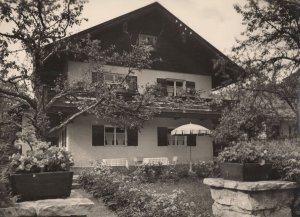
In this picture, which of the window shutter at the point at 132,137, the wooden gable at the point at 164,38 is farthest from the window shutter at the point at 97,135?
the wooden gable at the point at 164,38

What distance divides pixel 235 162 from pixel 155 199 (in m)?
2.17

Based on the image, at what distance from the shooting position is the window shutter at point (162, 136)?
21.9 metres

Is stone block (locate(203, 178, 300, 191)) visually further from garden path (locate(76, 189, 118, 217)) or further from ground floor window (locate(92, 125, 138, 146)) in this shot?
ground floor window (locate(92, 125, 138, 146))

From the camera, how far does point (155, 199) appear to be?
7.38 meters

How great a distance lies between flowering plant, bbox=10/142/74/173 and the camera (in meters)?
3.82

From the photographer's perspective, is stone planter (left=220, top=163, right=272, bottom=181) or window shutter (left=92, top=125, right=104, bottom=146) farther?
window shutter (left=92, top=125, right=104, bottom=146)

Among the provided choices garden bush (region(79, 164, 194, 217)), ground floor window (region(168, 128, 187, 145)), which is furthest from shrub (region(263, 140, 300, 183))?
ground floor window (region(168, 128, 187, 145))

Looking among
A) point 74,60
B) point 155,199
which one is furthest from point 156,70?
point 155,199

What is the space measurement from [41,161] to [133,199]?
4.69m

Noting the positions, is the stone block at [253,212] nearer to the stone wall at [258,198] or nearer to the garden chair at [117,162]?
the stone wall at [258,198]

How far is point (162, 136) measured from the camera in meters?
22.0

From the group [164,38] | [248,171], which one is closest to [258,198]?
[248,171]

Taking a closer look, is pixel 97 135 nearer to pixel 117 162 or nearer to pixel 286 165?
pixel 117 162

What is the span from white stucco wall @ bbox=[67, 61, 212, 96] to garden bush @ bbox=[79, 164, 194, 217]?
787 centimetres
